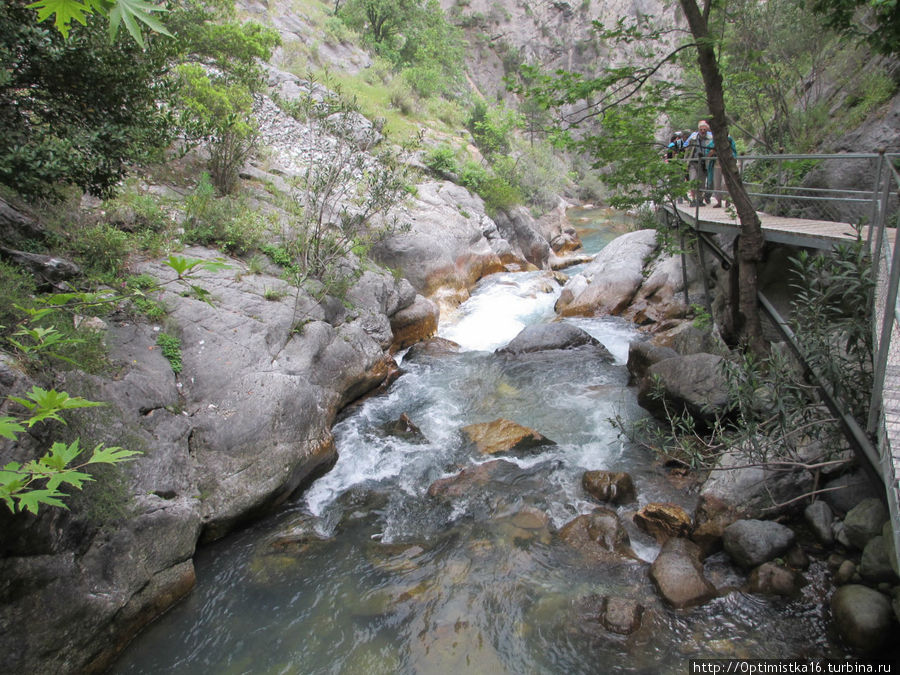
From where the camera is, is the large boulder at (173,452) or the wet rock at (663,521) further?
the wet rock at (663,521)

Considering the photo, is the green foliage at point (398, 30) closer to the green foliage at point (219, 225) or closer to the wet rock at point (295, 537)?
the green foliage at point (219, 225)

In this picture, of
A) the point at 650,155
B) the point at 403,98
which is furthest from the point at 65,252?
the point at 403,98

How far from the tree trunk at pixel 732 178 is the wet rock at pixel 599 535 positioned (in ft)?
12.1

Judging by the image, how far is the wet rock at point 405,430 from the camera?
757 cm

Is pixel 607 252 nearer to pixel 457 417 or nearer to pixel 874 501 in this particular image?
pixel 457 417

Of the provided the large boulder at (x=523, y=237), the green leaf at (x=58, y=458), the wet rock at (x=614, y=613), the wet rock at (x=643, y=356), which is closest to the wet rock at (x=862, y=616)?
the wet rock at (x=614, y=613)

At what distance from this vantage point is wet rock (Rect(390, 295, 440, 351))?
11.0 meters

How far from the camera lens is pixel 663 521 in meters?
5.36

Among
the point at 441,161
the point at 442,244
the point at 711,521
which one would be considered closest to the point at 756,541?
the point at 711,521

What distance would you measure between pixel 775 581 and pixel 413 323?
8145 mm

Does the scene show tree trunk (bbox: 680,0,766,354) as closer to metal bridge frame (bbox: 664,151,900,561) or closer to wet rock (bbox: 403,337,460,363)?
metal bridge frame (bbox: 664,151,900,561)

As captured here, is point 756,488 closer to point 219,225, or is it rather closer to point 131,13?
point 131,13

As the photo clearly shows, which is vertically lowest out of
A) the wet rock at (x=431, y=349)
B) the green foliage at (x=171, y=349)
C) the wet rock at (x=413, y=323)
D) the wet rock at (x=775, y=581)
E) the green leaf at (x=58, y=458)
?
the wet rock at (x=775, y=581)

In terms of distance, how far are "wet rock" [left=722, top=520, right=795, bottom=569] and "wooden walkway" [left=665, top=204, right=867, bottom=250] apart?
2902 millimetres
